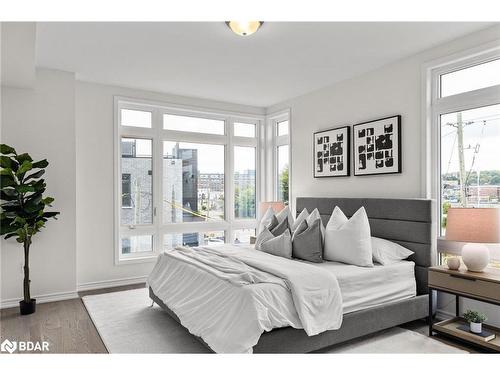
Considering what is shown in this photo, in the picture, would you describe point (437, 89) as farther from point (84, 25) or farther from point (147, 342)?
point (147, 342)

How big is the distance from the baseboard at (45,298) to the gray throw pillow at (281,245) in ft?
7.79

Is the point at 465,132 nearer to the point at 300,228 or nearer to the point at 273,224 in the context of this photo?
the point at 300,228

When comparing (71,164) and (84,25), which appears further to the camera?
(71,164)

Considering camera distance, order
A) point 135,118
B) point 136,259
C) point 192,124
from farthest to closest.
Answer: point 192,124
point 135,118
point 136,259

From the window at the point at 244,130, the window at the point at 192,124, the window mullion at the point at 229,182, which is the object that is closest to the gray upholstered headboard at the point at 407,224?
the window mullion at the point at 229,182

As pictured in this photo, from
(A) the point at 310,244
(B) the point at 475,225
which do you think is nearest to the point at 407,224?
(B) the point at 475,225

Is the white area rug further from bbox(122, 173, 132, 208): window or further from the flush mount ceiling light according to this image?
the flush mount ceiling light

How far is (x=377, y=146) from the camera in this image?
3.95 metres

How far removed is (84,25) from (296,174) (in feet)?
10.7

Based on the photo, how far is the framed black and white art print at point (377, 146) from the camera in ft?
12.3

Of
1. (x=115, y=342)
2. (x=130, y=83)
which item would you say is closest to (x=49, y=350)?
(x=115, y=342)

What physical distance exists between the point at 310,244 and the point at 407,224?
38.7 inches

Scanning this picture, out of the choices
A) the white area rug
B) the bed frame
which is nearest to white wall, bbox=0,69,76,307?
the white area rug

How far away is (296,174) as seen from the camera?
17.1 ft
